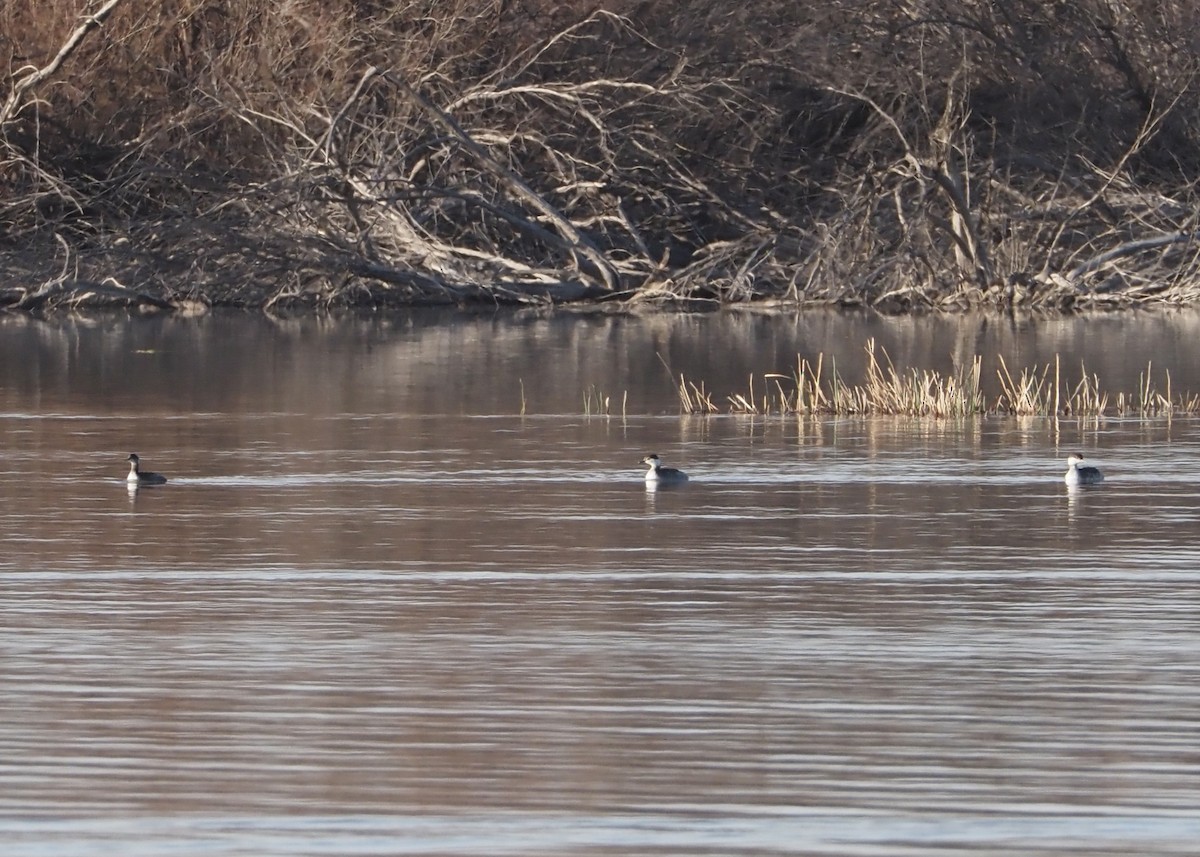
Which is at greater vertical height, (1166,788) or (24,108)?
(24,108)

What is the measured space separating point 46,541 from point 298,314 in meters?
24.7

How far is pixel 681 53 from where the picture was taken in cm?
3691

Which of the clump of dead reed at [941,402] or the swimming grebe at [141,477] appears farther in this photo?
the clump of dead reed at [941,402]

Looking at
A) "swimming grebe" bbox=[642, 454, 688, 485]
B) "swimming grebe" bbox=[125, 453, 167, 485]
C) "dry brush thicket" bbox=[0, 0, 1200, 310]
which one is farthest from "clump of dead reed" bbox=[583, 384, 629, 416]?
"dry brush thicket" bbox=[0, 0, 1200, 310]

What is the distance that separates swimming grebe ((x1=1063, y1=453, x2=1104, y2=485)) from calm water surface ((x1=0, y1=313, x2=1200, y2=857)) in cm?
21

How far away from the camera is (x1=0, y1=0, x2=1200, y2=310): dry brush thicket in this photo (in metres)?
35.2

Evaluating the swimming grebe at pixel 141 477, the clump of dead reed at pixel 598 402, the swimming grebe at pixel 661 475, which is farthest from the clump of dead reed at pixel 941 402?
the swimming grebe at pixel 141 477

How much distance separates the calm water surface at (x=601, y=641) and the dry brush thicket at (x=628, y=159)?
17.3 meters

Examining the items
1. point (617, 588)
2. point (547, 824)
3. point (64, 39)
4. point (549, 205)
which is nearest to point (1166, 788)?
point (547, 824)

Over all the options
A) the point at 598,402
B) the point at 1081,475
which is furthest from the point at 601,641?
the point at 598,402

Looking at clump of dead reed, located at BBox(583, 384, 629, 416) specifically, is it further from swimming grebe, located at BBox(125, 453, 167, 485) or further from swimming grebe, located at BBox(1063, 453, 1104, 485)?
swimming grebe, located at BBox(1063, 453, 1104, 485)

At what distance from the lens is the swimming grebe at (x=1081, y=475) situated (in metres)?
13.7

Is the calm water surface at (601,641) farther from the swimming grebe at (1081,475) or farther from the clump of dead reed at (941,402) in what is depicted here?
the clump of dead reed at (941,402)

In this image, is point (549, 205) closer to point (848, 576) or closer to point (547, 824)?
point (848, 576)
